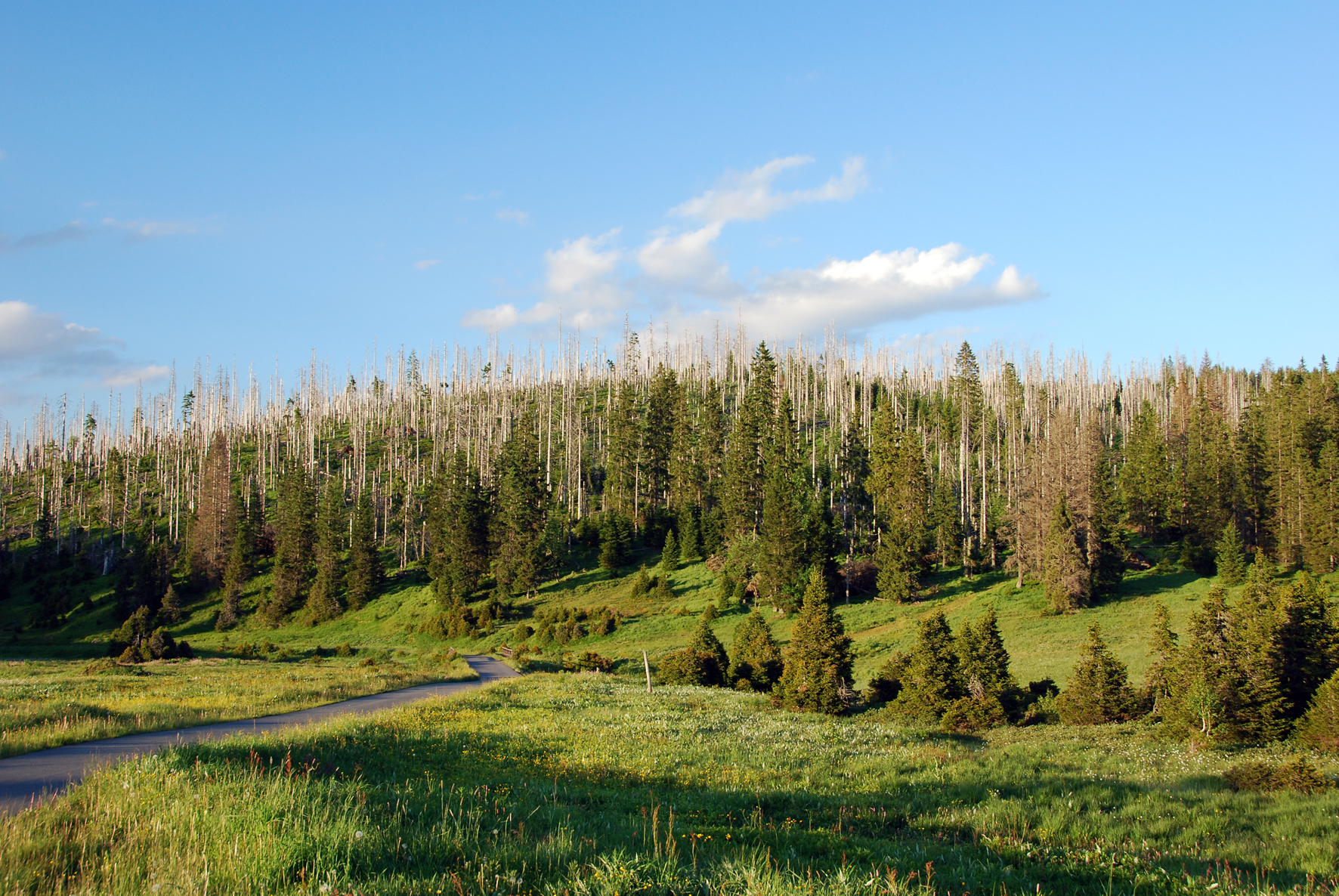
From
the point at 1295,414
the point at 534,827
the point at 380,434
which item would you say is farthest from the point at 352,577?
the point at 1295,414

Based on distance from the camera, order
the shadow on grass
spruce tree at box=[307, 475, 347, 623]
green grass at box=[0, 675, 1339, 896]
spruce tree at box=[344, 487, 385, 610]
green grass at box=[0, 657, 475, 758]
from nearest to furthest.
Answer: green grass at box=[0, 675, 1339, 896] → the shadow on grass → green grass at box=[0, 657, 475, 758] → spruce tree at box=[307, 475, 347, 623] → spruce tree at box=[344, 487, 385, 610]

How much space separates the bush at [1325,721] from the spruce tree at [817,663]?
12.2m

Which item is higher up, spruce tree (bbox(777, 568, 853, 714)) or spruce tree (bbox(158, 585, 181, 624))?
spruce tree (bbox(777, 568, 853, 714))

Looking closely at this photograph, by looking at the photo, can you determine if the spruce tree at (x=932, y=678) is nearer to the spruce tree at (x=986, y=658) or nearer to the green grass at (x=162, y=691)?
the spruce tree at (x=986, y=658)

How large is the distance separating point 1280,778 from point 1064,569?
40.6m

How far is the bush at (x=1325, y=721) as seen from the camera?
1761cm

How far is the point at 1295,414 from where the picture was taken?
73812 mm

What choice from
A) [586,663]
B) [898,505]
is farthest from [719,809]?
[898,505]

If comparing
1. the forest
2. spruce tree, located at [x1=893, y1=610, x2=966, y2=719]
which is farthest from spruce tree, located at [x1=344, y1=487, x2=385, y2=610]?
spruce tree, located at [x1=893, y1=610, x2=966, y2=719]

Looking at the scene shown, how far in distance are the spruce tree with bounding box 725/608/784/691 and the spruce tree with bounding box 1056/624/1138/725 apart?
36.4ft

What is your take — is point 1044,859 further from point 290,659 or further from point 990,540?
point 990,540

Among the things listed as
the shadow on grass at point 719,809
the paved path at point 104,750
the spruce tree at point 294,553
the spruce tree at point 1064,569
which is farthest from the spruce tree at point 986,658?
the spruce tree at point 294,553

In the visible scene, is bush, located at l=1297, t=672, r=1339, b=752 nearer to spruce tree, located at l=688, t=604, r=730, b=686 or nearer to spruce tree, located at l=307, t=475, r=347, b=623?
spruce tree, located at l=688, t=604, r=730, b=686

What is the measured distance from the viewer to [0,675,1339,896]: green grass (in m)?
5.44
